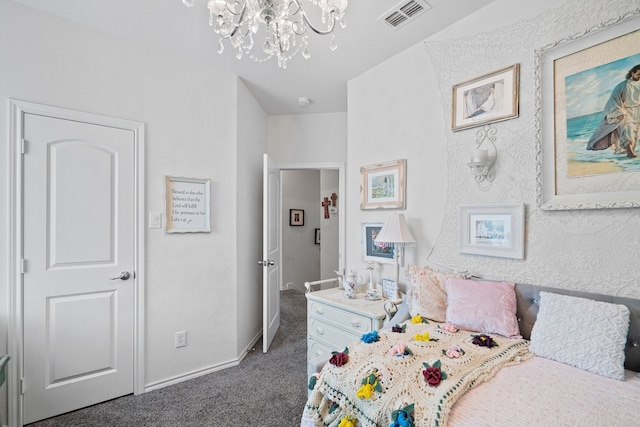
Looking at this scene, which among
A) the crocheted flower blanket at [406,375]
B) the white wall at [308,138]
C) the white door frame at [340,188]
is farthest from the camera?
the white wall at [308,138]

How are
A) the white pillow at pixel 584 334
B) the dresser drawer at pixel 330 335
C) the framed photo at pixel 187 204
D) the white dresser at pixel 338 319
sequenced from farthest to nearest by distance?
the framed photo at pixel 187 204 → the dresser drawer at pixel 330 335 → the white dresser at pixel 338 319 → the white pillow at pixel 584 334

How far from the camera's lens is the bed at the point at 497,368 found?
38.9 inches

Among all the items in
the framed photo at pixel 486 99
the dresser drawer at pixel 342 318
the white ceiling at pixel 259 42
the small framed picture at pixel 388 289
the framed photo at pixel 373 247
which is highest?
the white ceiling at pixel 259 42

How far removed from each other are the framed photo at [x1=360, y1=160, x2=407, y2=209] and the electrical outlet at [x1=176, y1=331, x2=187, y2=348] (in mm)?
1819

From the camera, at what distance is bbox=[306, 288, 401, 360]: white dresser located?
202 centimetres

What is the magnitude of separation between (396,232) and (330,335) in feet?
2.97

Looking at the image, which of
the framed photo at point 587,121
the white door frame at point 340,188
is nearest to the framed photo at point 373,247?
the white door frame at point 340,188

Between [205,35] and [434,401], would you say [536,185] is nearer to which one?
[434,401]

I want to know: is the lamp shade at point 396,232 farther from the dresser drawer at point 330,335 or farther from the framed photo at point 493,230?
the dresser drawer at point 330,335

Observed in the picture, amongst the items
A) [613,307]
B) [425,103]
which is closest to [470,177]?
[425,103]

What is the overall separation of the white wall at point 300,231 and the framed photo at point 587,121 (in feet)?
14.0

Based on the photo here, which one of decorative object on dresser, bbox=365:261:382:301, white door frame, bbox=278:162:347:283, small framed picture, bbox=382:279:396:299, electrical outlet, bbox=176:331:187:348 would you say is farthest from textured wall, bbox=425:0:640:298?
electrical outlet, bbox=176:331:187:348

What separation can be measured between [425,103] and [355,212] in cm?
108

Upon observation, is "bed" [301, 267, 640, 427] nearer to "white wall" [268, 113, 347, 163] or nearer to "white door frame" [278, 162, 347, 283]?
"white door frame" [278, 162, 347, 283]
